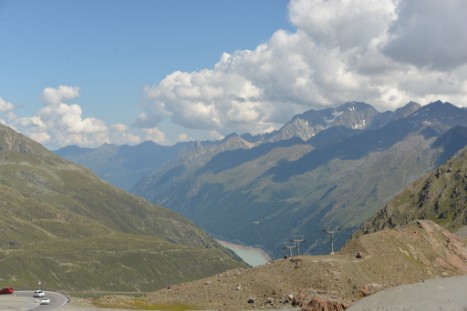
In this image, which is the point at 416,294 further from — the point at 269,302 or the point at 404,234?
the point at 404,234

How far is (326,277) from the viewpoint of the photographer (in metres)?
104

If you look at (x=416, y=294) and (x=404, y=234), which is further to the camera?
(x=404, y=234)

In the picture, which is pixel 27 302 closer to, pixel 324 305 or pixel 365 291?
pixel 324 305

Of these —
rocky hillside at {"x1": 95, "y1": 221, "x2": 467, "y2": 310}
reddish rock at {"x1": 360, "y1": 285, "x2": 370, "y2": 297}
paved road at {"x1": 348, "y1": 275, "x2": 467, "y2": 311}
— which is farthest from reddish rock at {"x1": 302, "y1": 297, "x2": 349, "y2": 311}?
reddish rock at {"x1": 360, "y1": 285, "x2": 370, "y2": 297}

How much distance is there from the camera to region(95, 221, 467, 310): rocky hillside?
322ft

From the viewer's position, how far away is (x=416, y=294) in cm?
8388

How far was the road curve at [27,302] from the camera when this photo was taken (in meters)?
105

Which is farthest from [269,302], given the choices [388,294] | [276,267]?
[388,294]

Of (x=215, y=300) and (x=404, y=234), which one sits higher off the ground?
(x=404, y=234)

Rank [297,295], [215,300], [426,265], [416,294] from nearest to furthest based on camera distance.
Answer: [416,294] < [297,295] < [215,300] < [426,265]

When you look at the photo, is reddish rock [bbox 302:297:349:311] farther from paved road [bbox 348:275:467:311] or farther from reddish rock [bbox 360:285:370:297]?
reddish rock [bbox 360:285:370:297]

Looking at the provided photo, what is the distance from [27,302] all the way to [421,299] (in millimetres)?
74361

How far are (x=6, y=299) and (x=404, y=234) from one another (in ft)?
279

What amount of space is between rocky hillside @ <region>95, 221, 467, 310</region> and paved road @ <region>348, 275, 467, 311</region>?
207 inches
